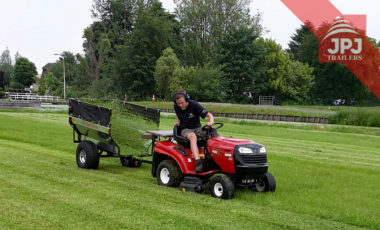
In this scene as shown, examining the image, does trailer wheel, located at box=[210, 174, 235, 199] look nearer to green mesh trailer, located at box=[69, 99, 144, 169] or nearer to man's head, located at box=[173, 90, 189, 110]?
man's head, located at box=[173, 90, 189, 110]

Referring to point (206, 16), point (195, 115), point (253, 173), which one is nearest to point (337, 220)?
point (253, 173)

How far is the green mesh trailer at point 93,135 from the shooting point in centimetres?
1048

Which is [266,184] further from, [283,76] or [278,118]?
[283,76]

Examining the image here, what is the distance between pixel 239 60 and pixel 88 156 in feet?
172

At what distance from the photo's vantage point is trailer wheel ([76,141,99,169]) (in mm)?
10742

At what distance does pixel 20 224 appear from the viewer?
615 cm

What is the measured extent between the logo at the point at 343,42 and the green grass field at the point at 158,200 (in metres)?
53.8

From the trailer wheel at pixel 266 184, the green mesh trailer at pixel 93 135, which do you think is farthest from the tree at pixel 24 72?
the trailer wheel at pixel 266 184

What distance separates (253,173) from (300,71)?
5780 cm

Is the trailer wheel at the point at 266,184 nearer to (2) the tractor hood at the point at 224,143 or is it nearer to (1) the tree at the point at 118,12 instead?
(2) the tractor hood at the point at 224,143

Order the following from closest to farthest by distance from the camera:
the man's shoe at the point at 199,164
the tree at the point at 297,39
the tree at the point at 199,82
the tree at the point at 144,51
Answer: the man's shoe at the point at 199,164 < the tree at the point at 199,82 < the tree at the point at 144,51 < the tree at the point at 297,39

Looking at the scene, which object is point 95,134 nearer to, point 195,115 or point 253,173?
point 195,115

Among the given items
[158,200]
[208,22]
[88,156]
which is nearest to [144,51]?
[208,22]

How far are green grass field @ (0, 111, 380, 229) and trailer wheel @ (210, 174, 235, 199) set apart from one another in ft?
0.57
